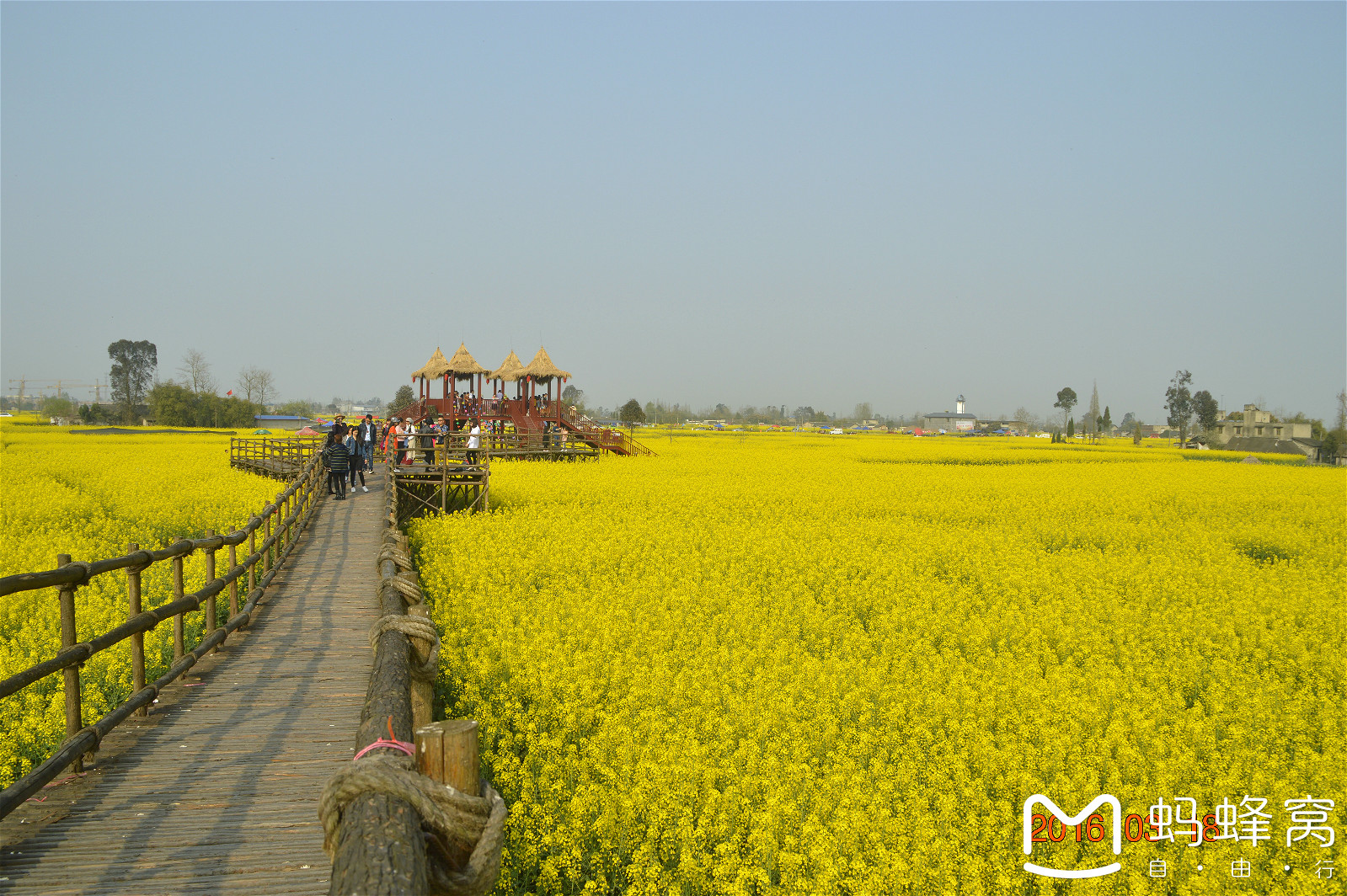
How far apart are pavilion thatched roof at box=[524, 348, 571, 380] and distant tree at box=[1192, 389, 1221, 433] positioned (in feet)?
289

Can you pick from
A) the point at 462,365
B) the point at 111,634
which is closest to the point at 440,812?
the point at 111,634

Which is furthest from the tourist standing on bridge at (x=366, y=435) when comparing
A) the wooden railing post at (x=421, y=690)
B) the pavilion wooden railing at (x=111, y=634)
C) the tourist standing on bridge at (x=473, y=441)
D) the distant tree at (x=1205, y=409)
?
the distant tree at (x=1205, y=409)

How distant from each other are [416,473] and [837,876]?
49.3 ft

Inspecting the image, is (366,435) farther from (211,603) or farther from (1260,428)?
(1260,428)

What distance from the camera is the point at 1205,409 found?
299ft

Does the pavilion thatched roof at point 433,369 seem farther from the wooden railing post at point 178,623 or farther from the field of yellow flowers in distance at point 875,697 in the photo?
the wooden railing post at point 178,623

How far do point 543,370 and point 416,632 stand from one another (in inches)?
1171

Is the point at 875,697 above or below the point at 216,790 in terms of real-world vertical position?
below

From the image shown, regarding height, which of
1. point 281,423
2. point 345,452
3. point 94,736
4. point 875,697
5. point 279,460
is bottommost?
point 875,697

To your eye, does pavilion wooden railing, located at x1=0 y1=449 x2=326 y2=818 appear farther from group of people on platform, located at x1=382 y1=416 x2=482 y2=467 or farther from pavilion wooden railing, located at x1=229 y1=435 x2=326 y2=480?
pavilion wooden railing, located at x1=229 y1=435 x2=326 y2=480

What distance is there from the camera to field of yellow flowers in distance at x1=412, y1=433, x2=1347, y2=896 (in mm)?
4602

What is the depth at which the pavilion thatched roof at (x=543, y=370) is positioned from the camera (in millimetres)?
33656

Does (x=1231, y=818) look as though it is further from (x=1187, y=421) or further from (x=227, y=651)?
(x=1187, y=421)

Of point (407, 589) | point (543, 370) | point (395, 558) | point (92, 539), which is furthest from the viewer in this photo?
point (543, 370)
